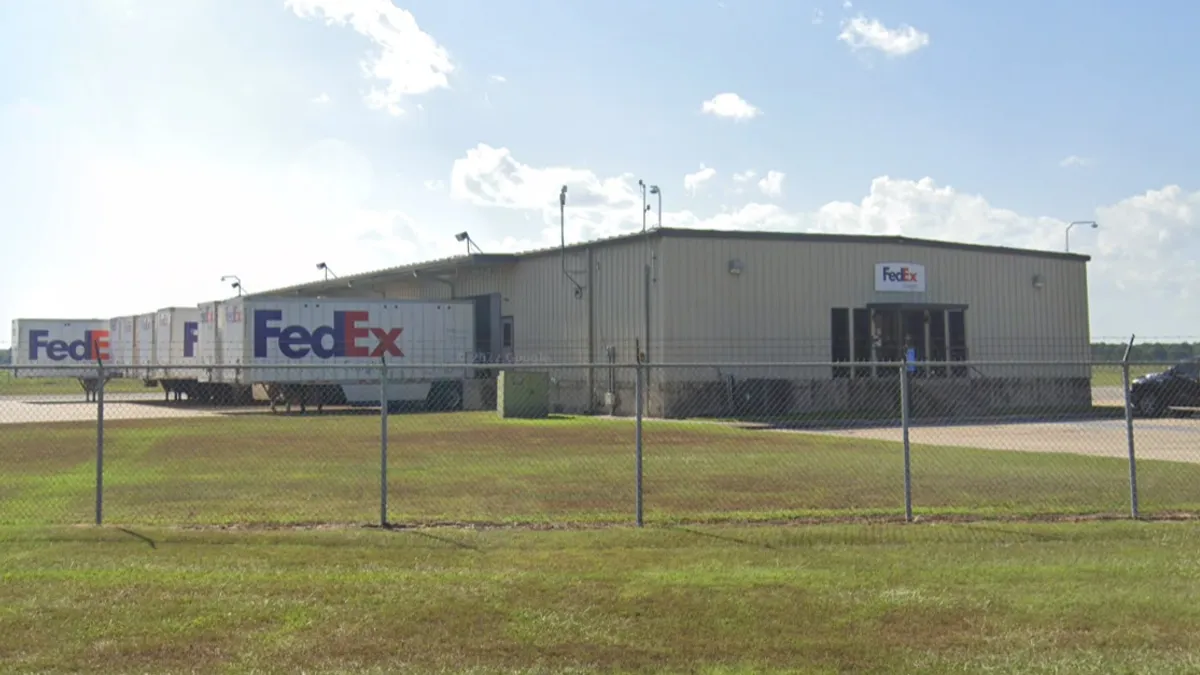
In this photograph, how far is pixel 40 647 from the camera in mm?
6684

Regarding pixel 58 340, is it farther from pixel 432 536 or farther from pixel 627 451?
pixel 432 536

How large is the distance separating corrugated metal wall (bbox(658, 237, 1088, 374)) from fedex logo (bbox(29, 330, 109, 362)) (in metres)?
36.6

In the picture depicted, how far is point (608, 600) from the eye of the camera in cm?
782

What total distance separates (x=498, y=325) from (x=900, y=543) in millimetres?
31332

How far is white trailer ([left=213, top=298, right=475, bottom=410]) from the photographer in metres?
35.0

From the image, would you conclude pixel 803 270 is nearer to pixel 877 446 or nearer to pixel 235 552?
pixel 877 446

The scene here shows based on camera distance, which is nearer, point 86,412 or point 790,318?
point 790,318

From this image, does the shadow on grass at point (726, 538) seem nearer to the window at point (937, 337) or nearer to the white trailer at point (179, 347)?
the window at point (937, 337)

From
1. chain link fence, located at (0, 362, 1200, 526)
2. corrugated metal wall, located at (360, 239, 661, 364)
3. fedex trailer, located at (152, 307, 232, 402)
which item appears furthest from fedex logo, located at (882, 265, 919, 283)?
fedex trailer, located at (152, 307, 232, 402)

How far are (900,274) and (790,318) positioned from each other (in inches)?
180

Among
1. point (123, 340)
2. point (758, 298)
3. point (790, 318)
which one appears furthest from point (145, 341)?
point (790, 318)

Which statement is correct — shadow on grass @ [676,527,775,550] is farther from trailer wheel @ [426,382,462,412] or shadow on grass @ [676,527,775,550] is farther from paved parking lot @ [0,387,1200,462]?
A: trailer wheel @ [426,382,462,412]

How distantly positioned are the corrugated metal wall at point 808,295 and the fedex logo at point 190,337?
72.5 feet

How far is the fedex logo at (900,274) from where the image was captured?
3447cm
